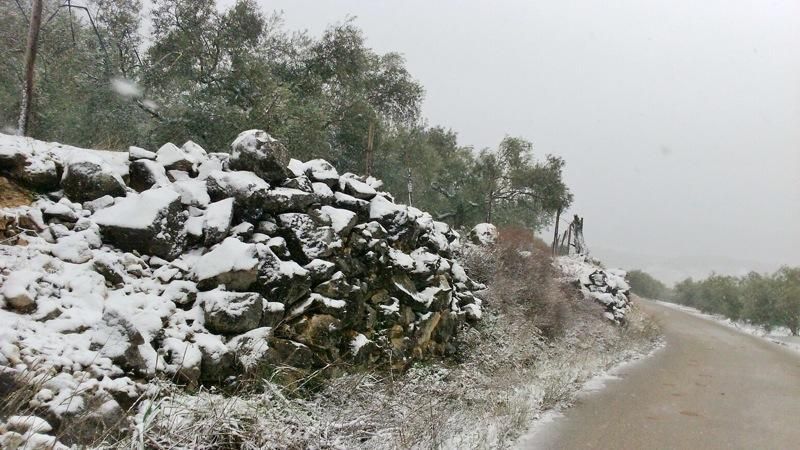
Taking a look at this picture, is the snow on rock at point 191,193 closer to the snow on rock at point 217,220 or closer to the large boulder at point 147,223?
the snow on rock at point 217,220

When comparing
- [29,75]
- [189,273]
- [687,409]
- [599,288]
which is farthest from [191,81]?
[599,288]

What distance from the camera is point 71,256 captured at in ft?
14.8

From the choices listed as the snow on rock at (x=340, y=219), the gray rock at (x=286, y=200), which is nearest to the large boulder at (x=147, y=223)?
the gray rock at (x=286, y=200)

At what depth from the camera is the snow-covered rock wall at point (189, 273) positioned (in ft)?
12.2

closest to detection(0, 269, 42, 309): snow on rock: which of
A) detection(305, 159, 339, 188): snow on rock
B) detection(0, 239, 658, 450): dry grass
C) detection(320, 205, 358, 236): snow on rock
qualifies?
detection(0, 239, 658, 450): dry grass

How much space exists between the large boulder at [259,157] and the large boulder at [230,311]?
2.08 metres

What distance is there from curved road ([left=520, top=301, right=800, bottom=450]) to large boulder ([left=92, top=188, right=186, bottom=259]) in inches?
195

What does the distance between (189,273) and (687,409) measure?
8.38 m

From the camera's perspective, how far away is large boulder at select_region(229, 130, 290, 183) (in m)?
6.33

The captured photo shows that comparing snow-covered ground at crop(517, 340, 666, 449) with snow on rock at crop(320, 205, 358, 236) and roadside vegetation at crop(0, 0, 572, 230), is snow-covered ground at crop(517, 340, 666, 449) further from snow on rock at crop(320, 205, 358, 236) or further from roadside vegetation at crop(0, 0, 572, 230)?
roadside vegetation at crop(0, 0, 572, 230)

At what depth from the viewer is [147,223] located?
201 inches

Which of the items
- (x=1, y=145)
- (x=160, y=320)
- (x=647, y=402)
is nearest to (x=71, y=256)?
(x=160, y=320)

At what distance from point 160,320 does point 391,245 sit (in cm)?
431

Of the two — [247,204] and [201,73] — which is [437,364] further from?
[201,73]
